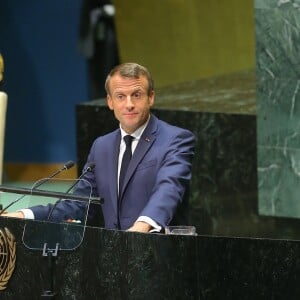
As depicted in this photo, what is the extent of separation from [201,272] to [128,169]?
866mm

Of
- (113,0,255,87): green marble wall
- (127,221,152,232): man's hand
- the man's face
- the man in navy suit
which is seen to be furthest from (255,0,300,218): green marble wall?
(113,0,255,87): green marble wall

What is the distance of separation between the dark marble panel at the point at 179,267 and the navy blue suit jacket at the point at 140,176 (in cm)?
54

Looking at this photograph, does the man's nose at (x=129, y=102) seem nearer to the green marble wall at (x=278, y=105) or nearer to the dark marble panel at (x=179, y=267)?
the dark marble panel at (x=179, y=267)

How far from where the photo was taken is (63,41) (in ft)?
37.4

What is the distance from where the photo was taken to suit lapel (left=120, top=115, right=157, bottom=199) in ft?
18.1

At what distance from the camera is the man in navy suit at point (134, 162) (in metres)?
5.43

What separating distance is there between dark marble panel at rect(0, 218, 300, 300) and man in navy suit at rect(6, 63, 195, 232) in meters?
0.48

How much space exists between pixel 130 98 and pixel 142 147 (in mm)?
243

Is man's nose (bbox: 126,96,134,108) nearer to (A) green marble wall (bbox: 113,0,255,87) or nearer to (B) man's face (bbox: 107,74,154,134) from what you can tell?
(B) man's face (bbox: 107,74,154,134)

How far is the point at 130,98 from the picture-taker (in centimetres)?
542

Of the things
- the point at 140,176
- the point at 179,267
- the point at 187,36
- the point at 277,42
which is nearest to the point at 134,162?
the point at 140,176

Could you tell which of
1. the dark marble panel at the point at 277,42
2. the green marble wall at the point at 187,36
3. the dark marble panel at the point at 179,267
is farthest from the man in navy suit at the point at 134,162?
the green marble wall at the point at 187,36

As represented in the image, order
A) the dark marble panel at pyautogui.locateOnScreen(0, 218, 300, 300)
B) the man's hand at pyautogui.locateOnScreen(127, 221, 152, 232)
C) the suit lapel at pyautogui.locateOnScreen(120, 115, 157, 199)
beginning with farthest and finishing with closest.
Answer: the suit lapel at pyautogui.locateOnScreen(120, 115, 157, 199)
the man's hand at pyautogui.locateOnScreen(127, 221, 152, 232)
the dark marble panel at pyautogui.locateOnScreen(0, 218, 300, 300)

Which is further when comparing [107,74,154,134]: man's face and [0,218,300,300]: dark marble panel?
[107,74,154,134]: man's face
